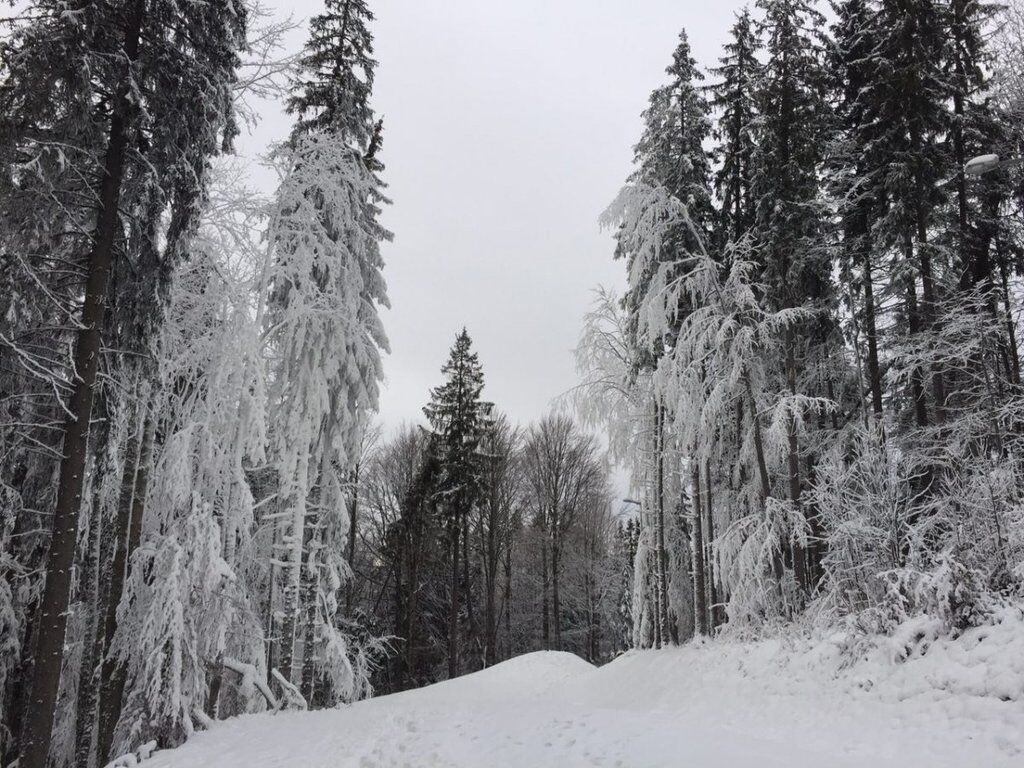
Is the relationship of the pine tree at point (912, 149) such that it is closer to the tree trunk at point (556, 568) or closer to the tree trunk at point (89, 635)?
the tree trunk at point (89, 635)

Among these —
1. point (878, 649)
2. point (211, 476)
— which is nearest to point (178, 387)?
point (211, 476)

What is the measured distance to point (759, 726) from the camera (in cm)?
784

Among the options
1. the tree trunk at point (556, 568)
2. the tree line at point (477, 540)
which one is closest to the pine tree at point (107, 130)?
the tree line at point (477, 540)

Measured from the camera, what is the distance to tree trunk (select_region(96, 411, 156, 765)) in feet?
31.7

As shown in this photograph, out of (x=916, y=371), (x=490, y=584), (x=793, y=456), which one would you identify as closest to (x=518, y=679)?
(x=490, y=584)

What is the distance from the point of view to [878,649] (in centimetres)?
775

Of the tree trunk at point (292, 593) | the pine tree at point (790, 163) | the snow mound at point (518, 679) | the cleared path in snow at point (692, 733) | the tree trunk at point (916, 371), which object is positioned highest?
the pine tree at point (790, 163)

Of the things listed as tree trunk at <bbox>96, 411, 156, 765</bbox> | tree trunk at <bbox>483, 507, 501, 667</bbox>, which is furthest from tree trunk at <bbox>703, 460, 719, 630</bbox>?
tree trunk at <bbox>483, 507, 501, 667</bbox>

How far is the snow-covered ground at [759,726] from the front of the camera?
19.1 feet

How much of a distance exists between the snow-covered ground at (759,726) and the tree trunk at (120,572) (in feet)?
5.13

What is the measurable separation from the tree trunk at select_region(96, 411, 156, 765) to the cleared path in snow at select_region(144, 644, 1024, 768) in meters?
1.64

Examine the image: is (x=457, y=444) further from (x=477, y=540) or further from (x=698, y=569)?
(x=698, y=569)

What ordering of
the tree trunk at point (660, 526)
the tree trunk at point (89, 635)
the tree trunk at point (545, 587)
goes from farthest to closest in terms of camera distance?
the tree trunk at point (545, 587)
the tree trunk at point (660, 526)
the tree trunk at point (89, 635)

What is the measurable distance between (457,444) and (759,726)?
1981cm
